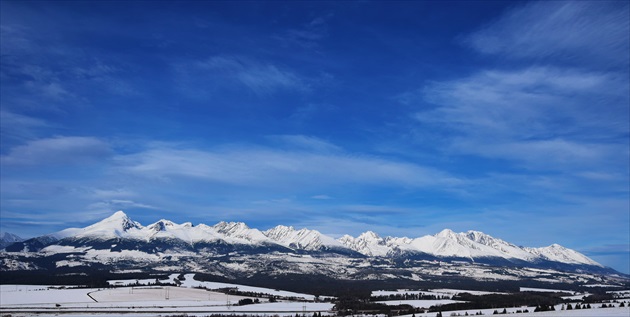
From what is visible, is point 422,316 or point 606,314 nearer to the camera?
point 606,314

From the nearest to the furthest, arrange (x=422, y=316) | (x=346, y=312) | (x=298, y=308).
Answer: (x=422, y=316) → (x=346, y=312) → (x=298, y=308)

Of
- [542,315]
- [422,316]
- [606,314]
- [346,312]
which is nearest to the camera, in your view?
[606,314]

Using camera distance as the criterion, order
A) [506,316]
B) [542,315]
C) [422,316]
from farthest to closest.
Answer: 1. [422,316]
2. [506,316]
3. [542,315]

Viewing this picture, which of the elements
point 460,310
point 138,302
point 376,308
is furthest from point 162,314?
point 460,310

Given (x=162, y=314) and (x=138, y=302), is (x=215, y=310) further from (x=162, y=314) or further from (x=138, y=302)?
(x=138, y=302)

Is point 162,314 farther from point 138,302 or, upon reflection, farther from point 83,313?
point 138,302

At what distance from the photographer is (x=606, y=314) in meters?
121

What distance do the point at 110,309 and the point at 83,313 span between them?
50.2 feet

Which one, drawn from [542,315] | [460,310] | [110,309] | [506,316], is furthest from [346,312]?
[110,309]

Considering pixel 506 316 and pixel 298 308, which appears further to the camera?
pixel 298 308

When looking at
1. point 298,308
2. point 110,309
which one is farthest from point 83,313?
point 298,308

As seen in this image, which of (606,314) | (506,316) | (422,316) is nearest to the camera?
(606,314)

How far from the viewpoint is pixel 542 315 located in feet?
431

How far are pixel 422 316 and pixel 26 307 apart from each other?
11872cm
